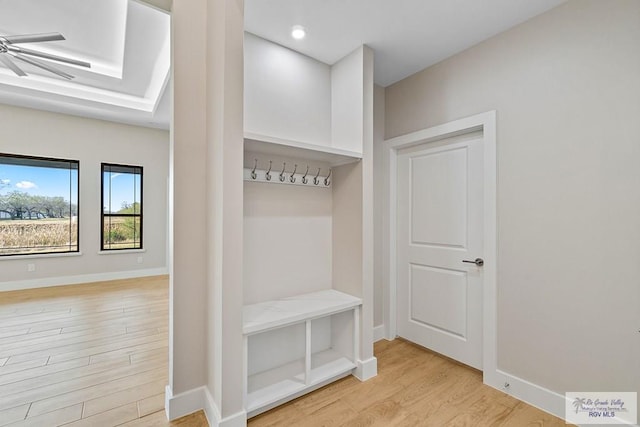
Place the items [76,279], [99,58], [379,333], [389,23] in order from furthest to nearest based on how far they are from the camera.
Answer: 1. [76,279]
2. [99,58]
3. [379,333]
4. [389,23]

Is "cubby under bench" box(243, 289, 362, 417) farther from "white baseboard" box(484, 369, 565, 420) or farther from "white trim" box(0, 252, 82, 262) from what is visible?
"white trim" box(0, 252, 82, 262)

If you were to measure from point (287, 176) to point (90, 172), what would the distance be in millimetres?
4982

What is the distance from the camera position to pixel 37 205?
5.00 metres

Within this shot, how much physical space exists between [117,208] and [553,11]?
681 centimetres

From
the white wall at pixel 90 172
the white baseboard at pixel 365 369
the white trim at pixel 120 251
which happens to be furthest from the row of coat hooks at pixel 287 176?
the white trim at pixel 120 251

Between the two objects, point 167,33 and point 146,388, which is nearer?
point 146,388

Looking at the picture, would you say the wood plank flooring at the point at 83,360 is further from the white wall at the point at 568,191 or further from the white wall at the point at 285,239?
the white wall at the point at 568,191

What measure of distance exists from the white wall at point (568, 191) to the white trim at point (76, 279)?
242 inches

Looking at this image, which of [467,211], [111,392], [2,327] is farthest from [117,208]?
[467,211]

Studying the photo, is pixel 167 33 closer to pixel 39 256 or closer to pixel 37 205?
pixel 37 205

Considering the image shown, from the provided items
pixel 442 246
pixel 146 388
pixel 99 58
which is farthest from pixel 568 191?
pixel 99 58

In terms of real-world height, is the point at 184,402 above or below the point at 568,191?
below

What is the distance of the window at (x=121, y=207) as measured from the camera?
18.1 ft

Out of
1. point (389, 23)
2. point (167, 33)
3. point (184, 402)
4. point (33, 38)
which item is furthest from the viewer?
point (167, 33)
